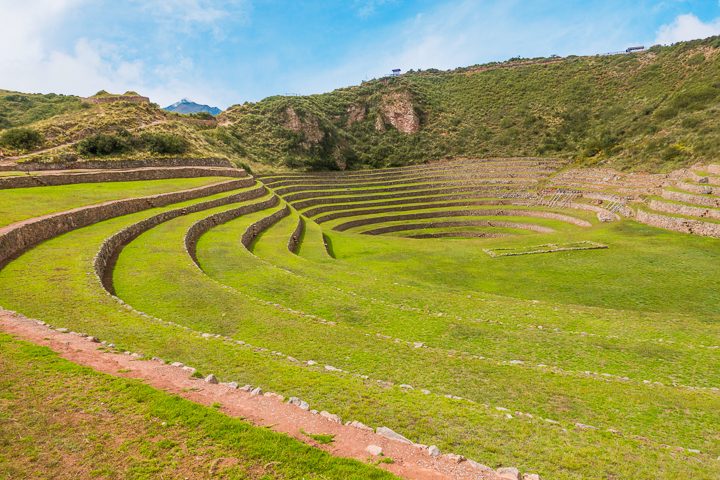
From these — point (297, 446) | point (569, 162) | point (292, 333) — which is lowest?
point (292, 333)

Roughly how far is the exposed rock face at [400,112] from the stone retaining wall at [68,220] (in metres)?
62.9

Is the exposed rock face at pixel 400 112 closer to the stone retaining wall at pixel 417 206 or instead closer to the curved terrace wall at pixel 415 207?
the stone retaining wall at pixel 417 206

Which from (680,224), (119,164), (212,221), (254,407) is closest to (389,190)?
(119,164)

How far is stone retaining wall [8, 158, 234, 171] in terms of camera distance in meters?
36.3

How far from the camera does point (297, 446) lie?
6113mm

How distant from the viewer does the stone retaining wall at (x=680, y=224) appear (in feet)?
99.0

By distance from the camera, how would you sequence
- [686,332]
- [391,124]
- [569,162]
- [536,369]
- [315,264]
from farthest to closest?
[391,124] < [569,162] < [315,264] < [686,332] < [536,369]

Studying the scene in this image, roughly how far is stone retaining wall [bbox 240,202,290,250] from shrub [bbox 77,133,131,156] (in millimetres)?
21083

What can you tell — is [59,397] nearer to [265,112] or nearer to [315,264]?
[315,264]

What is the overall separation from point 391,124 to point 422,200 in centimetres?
4224

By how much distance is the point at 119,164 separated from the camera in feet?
139

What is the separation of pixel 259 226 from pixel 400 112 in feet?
226

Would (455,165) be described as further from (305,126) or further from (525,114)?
(305,126)

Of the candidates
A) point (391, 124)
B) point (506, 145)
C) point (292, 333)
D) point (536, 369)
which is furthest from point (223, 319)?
point (391, 124)
